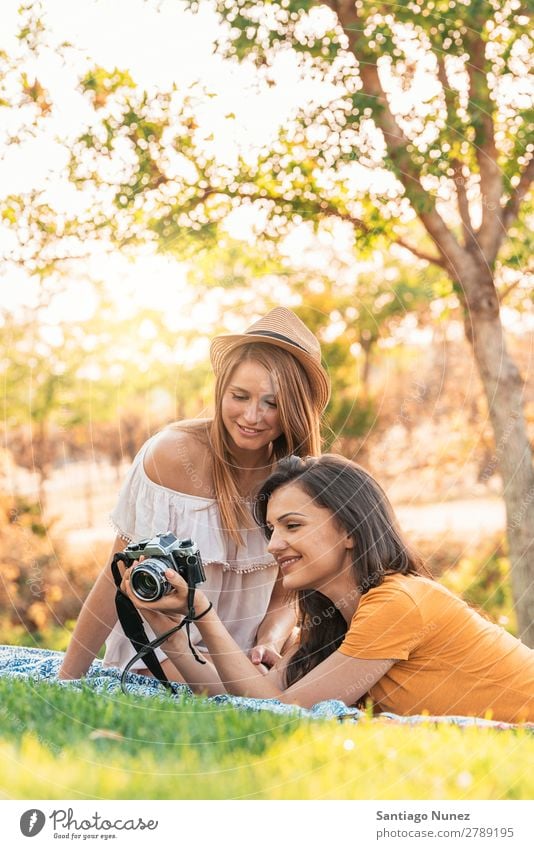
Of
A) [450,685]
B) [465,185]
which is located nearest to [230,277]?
[465,185]

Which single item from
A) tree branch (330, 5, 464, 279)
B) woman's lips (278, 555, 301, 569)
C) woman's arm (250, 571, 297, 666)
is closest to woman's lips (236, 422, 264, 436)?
woman's lips (278, 555, 301, 569)

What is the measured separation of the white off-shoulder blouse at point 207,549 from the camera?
155 inches

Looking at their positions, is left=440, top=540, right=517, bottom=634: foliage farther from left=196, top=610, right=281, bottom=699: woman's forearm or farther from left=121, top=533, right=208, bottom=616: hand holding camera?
left=121, top=533, right=208, bottom=616: hand holding camera

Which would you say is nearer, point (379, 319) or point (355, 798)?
point (355, 798)

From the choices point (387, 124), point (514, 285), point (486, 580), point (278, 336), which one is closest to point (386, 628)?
point (278, 336)

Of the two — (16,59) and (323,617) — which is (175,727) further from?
(16,59)

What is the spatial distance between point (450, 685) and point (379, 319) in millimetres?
6482

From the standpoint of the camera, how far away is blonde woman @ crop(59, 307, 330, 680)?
3.79 meters

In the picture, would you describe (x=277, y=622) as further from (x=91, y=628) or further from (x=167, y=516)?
(x=91, y=628)

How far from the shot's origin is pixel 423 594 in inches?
123

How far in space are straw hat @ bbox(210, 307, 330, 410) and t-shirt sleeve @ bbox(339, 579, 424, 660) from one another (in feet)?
3.73

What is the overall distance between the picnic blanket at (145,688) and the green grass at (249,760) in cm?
18

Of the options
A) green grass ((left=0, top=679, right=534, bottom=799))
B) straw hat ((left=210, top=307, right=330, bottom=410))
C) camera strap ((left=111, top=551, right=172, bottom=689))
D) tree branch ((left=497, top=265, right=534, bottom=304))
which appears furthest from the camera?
tree branch ((left=497, top=265, right=534, bottom=304))
